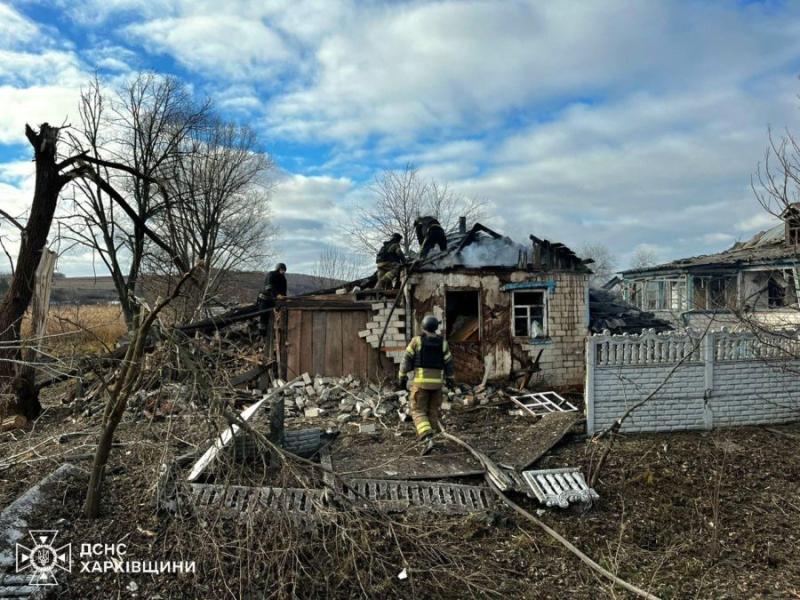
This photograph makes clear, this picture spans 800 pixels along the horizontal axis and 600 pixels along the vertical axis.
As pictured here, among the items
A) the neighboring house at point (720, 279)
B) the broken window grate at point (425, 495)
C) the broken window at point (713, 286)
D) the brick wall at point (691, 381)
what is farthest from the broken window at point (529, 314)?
the broken window at point (713, 286)

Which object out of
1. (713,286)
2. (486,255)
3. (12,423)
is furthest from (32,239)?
(713,286)

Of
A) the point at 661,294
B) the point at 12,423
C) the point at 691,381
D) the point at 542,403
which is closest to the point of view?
→ the point at 691,381

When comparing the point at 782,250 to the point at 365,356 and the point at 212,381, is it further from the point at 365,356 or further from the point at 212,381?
the point at 212,381

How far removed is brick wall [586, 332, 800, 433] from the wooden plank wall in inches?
179

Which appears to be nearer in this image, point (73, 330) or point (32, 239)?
point (73, 330)

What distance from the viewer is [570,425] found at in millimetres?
7859

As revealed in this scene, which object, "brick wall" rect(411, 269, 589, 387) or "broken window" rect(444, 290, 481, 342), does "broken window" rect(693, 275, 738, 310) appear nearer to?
"brick wall" rect(411, 269, 589, 387)

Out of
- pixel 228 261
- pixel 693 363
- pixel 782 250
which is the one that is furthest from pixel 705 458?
pixel 228 261

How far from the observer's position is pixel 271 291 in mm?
11617

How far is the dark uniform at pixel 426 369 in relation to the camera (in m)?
7.18

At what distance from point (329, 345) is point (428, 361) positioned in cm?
401

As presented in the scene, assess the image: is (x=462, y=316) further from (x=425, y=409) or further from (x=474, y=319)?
(x=425, y=409)

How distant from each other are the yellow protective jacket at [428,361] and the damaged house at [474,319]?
3409mm

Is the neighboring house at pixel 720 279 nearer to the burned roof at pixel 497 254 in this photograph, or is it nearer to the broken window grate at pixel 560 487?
the burned roof at pixel 497 254
